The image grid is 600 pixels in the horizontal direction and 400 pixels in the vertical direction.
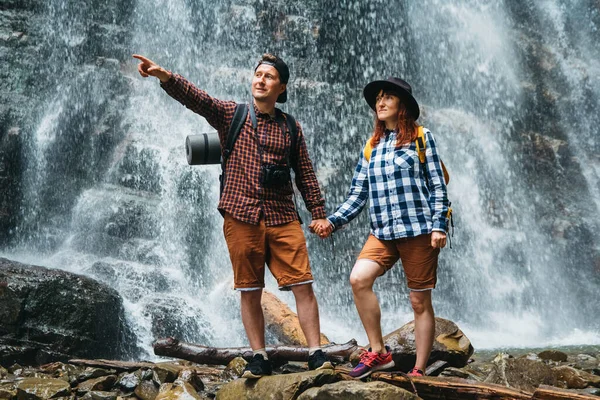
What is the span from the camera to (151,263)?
1452cm

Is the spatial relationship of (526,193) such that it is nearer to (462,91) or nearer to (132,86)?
(462,91)

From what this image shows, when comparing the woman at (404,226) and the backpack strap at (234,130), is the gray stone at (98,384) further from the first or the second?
the woman at (404,226)

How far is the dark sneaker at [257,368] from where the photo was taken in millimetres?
3988

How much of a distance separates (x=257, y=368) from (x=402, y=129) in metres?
2.10

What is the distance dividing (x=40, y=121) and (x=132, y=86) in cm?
305

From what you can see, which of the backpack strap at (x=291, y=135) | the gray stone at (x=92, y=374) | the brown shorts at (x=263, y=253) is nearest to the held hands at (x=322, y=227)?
the brown shorts at (x=263, y=253)

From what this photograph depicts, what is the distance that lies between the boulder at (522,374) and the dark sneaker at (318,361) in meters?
2.12

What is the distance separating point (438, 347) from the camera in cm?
537

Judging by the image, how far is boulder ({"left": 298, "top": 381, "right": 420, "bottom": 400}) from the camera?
11.1ft

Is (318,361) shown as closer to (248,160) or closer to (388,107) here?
(248,160)

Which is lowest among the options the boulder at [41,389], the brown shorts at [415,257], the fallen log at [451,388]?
the boulder at [41,389]

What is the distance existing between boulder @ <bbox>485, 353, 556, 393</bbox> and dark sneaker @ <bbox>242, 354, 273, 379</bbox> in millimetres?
2405

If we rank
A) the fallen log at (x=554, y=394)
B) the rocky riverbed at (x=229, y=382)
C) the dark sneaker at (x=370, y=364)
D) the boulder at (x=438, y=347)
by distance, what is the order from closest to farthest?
1. the fallen log at (x=554, y=394)
2. the rocky riverbed at (x=229, y=382)
3. the dark sneaker at (x=370, y=364)
4. the boulder at (x=438, y=347)

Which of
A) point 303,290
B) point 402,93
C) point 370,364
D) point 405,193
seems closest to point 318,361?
point 370,364
